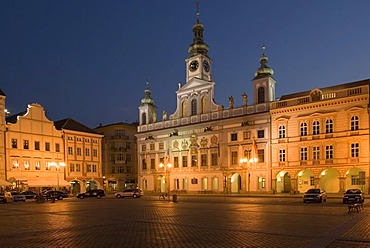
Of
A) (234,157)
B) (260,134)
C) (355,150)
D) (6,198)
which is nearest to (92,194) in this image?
(6,198)

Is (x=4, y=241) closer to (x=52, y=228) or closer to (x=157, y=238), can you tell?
(x=52, y=228)

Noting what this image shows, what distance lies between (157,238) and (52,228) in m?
6.15

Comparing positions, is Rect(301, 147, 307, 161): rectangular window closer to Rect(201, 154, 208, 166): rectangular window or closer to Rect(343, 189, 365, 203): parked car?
Rect(201, 154, 208, 166): rectangular window

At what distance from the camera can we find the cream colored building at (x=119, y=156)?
84938mm

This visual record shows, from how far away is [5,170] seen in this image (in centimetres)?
5912

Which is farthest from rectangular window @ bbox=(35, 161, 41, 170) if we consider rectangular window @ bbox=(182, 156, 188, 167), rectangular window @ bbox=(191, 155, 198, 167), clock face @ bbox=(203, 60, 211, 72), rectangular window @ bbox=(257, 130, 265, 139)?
rectangular window @ bbox=(257, 130, 265, 139)

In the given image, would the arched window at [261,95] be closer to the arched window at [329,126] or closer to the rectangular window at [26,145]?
the arched window at [329,126]

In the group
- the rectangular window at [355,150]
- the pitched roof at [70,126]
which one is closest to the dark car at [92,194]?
the pitched roof at [70,126]

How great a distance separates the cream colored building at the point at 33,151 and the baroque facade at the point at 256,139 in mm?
15345

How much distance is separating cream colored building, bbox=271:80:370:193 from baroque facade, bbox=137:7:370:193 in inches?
4.7

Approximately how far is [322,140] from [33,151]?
4384 centimetres

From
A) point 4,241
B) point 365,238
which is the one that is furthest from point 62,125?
point 365,238

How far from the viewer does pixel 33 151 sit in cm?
6425

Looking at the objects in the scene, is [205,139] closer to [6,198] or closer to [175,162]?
[175,162]
